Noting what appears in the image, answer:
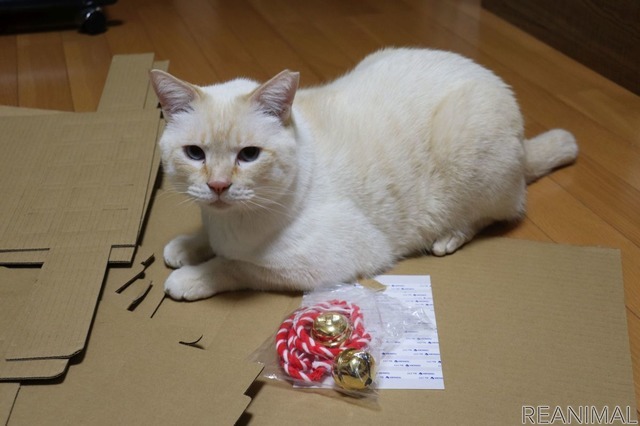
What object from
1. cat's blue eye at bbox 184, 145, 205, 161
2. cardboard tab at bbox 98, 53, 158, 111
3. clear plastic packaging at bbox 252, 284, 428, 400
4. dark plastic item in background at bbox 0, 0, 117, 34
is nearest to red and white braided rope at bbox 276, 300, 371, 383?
clear plastic packaging at bbox 252, 284, 428, 400

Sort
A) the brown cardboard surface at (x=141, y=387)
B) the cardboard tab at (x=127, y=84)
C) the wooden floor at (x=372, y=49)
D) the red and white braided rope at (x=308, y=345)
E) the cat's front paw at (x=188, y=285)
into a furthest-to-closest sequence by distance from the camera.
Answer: the cardboard tab at (x=127, y=84), the wooden floor at (x=372, y=49), the cat's front paw at (x=188, y=285), the red and white braided rope at (x=308, y=345), the brown cardboard surface at (x=141, y=387)

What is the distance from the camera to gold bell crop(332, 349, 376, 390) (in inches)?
→ 45.3

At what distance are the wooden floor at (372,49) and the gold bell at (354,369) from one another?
65 cm

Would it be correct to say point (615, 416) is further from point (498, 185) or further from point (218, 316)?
point (218, 316)

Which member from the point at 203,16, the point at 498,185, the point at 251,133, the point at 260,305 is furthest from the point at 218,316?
the point at 203,16

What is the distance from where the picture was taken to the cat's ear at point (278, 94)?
3.82 feet

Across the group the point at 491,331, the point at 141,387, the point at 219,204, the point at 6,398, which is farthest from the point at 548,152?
the point at 6,398

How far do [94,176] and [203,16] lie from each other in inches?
59.1

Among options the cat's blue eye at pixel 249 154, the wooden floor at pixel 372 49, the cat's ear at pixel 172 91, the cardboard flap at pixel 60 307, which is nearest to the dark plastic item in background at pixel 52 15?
the wooden floor at pixel 372 49

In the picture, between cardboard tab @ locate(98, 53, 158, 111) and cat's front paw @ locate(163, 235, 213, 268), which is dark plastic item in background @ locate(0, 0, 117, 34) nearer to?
cardboard tab @ locate(98, 53, 158, 111)

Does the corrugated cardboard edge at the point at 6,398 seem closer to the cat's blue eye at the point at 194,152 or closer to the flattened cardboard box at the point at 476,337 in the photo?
the flattened cardboard box at the point at 476,337

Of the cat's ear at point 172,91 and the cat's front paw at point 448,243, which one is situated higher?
the cat's ear at point 172,91

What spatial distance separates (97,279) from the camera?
139 cm

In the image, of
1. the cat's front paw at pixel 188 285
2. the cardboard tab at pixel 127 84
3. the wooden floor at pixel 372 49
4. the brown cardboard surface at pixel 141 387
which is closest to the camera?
the brown cardboard surface at pixel 141 387
